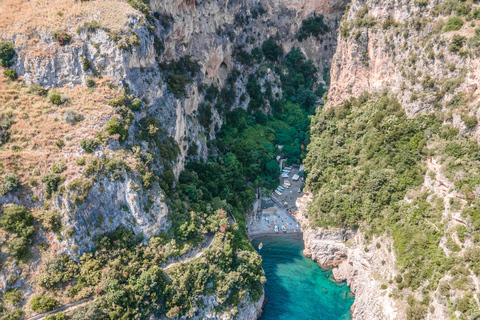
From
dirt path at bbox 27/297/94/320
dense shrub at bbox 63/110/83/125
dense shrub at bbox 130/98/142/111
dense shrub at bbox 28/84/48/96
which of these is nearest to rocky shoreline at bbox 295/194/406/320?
dense shrub at bbox 130/98/142/111

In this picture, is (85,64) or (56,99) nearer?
(56,99)

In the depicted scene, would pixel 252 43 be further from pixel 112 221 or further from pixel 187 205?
pixel 112 221

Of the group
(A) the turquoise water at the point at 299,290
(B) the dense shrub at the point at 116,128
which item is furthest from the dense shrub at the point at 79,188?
(A) the turquoise water at the point at 299,290

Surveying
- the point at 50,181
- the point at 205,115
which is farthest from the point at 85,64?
the point at 205,115

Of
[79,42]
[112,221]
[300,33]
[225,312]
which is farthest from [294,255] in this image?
[300,33]

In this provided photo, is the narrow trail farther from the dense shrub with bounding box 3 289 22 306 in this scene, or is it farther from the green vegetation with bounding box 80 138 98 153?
the green vegetation with bounding box 80 138 98 153

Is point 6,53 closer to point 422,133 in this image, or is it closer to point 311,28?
point 422,133

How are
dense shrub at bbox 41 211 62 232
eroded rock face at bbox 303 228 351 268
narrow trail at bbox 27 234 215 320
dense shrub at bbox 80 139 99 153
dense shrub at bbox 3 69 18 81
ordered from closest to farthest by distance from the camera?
narrow trail at bbox 27 234 215 320 < dense shrub at bbox 41 211 62 232 < dense shrub at bbox 80 139 99 153 < dense shrub at bbox 3 69 18 81 < eroded rock face at bbox 303 228 351 268
